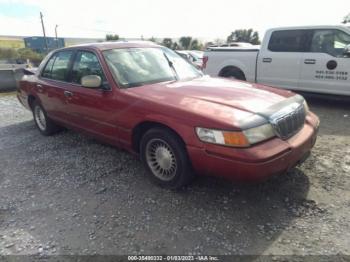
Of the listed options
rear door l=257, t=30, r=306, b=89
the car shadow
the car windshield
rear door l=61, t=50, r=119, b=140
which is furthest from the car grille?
rear door l=257, t=30, r=306, b=89

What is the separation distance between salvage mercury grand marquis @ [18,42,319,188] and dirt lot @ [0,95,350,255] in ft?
1.25

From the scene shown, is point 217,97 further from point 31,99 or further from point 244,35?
point 244,35

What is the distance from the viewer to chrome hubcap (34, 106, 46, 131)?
221 inches

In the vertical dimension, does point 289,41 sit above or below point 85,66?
above

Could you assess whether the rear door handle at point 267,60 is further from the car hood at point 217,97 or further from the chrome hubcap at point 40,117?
the chrome hubcap at point 40,117

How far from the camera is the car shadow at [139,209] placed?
2.64m

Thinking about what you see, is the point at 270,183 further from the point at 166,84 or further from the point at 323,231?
the point at 166,84

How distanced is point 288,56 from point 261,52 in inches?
28.0

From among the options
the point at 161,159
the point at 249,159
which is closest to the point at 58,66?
the point at 161,159

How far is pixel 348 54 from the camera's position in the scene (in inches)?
248

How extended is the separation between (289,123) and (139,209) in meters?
1.76

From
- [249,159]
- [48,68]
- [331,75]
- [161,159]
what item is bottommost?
[161,159]

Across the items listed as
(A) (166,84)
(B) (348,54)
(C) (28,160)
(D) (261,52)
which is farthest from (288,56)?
(C) (28,160)

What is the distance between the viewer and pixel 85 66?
14.0 ft
